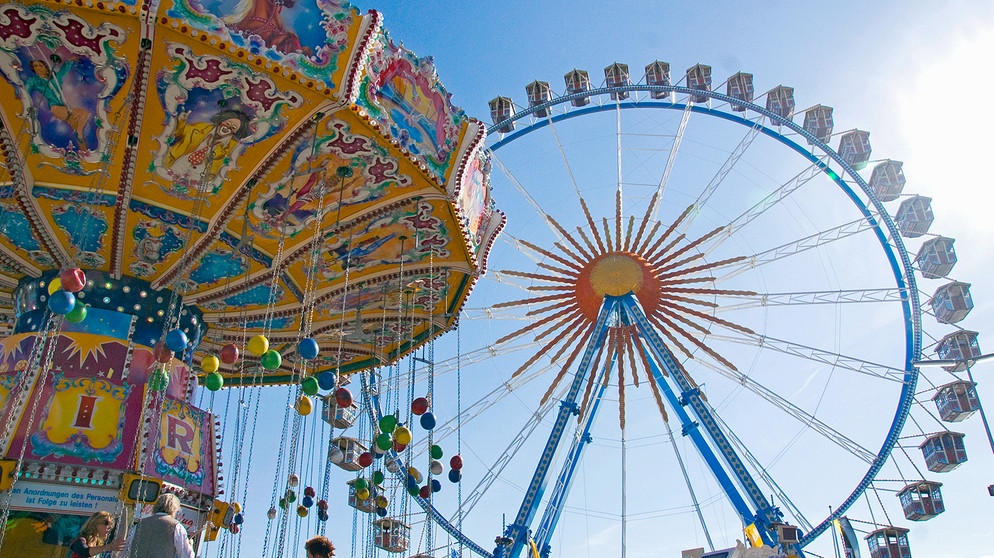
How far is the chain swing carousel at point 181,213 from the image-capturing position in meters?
6.96

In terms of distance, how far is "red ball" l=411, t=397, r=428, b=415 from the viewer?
9633 mm

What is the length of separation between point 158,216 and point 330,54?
328 centimetres

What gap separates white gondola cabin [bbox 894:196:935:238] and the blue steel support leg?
6.76m

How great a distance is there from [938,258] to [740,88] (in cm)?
577

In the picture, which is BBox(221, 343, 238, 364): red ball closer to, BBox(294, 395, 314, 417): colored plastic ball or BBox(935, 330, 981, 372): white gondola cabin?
BBox(294, 395, 314, 417): colored plastic ball

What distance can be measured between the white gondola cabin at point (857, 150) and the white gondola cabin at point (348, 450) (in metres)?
12.1

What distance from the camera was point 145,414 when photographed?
8.77 m

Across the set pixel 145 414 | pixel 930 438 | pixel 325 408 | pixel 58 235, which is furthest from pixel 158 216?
pixel 930 438

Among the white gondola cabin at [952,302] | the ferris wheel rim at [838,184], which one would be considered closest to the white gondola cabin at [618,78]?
the ferris wheel rim at [838,184]

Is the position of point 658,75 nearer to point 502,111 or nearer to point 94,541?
point 502,111

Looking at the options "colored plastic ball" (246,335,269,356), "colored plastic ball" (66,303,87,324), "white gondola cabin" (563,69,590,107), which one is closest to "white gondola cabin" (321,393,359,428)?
"colored plastic ball" (246,335,269,356)

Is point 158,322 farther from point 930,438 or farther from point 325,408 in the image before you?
point 930,438

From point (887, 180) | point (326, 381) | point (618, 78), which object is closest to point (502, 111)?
point (618, 78)

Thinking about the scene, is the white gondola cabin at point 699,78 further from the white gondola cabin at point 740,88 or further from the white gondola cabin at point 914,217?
the white gondola cabin at point 914,217
